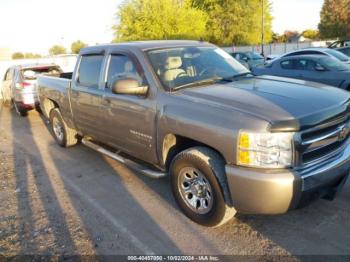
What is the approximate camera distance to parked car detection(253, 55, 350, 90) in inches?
349

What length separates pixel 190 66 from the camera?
4.64 m

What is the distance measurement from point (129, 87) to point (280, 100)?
5.53 feet

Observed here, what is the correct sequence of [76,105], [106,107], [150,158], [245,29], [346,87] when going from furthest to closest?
[245,29]
[346,87]
[76,105]
[106,107]
[150,158]

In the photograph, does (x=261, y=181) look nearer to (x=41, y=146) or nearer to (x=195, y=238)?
(x=195, y=238)

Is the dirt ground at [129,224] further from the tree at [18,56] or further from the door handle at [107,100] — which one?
the tree at [18,56]

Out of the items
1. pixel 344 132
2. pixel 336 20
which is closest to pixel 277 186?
pixel 344 132

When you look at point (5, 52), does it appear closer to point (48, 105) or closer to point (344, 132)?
point (48, 105)

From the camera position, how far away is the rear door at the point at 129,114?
429 cm

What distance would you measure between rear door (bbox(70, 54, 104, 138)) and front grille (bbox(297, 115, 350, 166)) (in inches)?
116

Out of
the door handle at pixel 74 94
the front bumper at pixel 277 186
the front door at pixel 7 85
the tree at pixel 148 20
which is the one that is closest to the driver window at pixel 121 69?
the door handle at pixel 74 94

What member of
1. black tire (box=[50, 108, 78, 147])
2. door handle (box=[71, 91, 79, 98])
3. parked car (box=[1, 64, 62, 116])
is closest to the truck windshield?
door handle (box=[71, 91, 79, 98])

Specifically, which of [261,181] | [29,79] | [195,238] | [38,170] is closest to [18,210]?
[38,170]

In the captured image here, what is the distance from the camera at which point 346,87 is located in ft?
28.8

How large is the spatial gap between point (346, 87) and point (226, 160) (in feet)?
21.7
